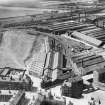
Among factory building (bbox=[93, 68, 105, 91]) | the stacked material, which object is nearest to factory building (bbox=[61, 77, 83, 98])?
factory building (bbox=[93, 68, 105, 91])

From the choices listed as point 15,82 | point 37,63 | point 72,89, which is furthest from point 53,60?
point 72,89

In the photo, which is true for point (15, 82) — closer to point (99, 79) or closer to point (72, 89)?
point (72, 89)

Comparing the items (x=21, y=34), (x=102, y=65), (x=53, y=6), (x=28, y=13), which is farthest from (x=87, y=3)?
(x=102, y=65)

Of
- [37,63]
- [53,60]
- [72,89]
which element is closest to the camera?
[72,89]

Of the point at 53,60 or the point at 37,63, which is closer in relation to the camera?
the point at 37,63

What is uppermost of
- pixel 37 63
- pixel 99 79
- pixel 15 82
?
pixel 37 63

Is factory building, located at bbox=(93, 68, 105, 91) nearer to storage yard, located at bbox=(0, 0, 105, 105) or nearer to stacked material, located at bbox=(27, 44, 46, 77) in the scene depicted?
storage yard, located at bbox=(0, 0, 105, 105)

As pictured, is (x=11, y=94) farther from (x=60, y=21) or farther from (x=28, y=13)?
(x=28, y=13)

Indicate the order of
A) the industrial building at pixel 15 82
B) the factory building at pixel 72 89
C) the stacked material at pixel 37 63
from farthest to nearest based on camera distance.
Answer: the stacked material at pixel 37 63, the industrial building at pixel 15 82, the factory building at pixel 72 89

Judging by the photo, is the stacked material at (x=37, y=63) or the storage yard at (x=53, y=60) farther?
the stacked material at (x=37, y=63)

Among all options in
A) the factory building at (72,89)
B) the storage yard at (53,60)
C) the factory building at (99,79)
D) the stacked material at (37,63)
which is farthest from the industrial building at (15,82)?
the factory building at (99,79)

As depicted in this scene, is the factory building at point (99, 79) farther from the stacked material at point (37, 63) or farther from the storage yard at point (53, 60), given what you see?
the stacked material at point (37, 63)

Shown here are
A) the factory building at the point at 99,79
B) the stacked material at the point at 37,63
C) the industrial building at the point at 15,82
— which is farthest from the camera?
the stacked material at the point at 37,63

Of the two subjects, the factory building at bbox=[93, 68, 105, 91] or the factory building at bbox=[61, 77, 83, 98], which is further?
the factory building at bbox=[93, 68, 105, 91]
